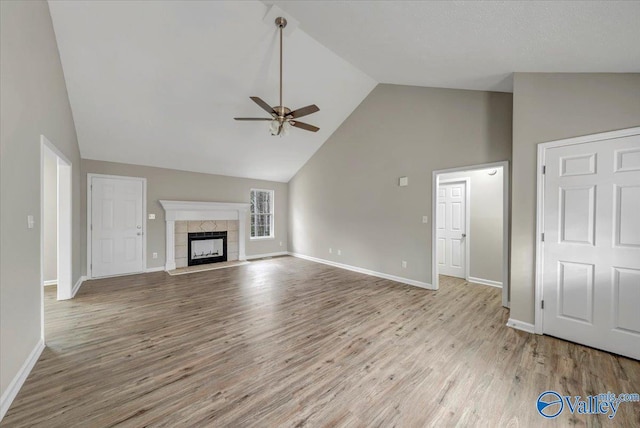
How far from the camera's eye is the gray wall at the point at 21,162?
67.9 inches

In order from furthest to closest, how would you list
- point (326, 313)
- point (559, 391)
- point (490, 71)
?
point (326, 313) → point (490, 71) → point (559, 391)

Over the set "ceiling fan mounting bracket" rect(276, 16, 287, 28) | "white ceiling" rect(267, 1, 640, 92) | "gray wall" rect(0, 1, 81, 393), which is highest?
"ceiling fan mounting bracket" rect(276, 16, 287, 28)

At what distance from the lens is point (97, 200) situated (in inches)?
190

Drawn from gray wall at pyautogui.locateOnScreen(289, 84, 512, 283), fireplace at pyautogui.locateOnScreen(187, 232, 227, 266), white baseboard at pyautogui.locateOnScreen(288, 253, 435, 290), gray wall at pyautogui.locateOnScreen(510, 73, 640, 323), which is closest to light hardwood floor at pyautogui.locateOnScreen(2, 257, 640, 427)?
white baseboard at pyautogui.locateOnScreen(288, 253, 435, 290)

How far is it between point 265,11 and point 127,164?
14.2ft

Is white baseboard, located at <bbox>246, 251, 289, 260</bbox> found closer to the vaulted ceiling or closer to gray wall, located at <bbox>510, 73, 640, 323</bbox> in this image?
the vaulted ceiling

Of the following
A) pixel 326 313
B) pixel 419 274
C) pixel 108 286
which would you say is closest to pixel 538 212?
pixel 419 274

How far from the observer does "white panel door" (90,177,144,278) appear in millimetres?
A: 4836

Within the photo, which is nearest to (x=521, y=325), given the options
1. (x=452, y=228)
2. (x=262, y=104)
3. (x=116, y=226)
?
(x=452, y=228)

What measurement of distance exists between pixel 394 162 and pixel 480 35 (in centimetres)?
255

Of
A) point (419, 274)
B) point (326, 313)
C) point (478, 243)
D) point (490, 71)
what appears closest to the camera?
point (490, 71)

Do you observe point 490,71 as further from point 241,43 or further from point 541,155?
point 241,43

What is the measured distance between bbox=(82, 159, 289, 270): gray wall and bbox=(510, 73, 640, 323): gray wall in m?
6.01

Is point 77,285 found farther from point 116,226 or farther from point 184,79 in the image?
point 184,79
